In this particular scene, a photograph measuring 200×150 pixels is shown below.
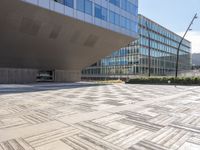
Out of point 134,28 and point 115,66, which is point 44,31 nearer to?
point 134,28

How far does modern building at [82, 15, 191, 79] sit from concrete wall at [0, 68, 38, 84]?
34.3 m

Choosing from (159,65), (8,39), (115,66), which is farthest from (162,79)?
(159,65)

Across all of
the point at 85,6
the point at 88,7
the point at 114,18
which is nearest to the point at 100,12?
the point at 88,7

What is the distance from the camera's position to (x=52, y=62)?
105ft

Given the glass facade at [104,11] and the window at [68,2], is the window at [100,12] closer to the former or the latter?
the glass facade at [104,11]

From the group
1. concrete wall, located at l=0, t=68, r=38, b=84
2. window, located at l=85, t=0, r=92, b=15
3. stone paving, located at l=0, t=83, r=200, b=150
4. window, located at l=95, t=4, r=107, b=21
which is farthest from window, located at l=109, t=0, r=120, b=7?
stone paving, located at l=0, t=83, r=200, b=150

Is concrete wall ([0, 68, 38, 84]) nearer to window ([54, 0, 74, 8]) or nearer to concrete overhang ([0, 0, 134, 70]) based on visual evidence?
concrete overhang ([0, 0, 134, 70])

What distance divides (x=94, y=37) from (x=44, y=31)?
8.86 metres

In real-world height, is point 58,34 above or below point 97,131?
above

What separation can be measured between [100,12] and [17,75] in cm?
1707

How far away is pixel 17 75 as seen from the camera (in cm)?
2933

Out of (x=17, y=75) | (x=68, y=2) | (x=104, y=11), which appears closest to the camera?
(x=68, y=2)

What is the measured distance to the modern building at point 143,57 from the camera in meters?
59.6

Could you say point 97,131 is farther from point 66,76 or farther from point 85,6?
point 66,76
